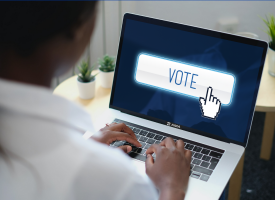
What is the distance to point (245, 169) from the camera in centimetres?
173

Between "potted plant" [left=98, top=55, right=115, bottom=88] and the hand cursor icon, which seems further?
"potted plant" [left=98, top=55, right=115, bottom=88]

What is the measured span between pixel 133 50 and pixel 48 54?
0.61 metres

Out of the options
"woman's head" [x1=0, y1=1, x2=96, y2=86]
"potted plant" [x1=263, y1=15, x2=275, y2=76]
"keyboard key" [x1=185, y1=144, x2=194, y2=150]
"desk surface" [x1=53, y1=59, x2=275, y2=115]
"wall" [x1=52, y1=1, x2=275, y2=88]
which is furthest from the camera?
"wall" [x1=52, y1=1, x2=275, y2=88]

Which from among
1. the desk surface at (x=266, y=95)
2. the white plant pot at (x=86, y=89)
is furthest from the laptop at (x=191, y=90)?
the desk surface at (x=266, y=95)

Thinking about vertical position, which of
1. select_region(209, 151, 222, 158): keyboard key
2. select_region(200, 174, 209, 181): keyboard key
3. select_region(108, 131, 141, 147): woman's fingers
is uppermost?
select_region(108, 131, 141, 147): woman's fingers

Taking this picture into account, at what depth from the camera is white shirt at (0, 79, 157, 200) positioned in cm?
45

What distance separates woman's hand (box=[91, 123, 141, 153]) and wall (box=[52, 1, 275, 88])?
3.77 ft

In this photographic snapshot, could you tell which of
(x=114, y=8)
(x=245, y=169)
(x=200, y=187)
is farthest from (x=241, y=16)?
(x=200, y=187)

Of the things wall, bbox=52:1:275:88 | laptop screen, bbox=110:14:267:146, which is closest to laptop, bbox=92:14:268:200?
laptop screen, bbox=110:14:267:146

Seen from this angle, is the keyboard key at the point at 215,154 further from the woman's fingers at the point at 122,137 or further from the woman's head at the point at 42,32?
the woman's head at the point at 42,32

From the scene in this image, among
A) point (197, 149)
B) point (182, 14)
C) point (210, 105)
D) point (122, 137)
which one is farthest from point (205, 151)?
point (182, 14)

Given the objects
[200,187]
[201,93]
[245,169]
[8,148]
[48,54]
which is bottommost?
[245,169]

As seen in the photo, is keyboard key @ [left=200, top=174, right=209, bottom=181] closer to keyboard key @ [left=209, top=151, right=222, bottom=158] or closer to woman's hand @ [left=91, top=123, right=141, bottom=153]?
keyboard key @ [left=209, top=151, right=222, bottom=158]

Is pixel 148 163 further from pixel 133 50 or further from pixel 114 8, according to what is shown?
pixel 114 8
